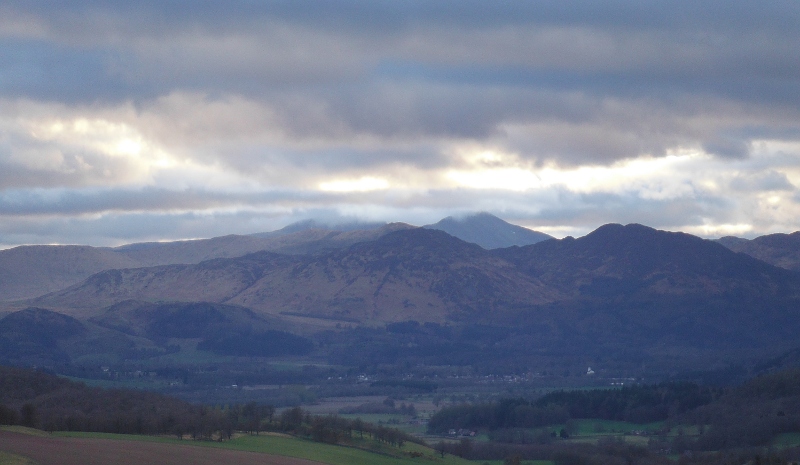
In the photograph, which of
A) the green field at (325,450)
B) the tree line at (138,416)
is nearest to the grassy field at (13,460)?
the green field at (325,450)

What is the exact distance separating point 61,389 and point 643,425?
316 feet

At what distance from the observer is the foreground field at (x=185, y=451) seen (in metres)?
78.0

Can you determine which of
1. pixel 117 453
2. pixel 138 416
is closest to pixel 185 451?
pixel 117 453

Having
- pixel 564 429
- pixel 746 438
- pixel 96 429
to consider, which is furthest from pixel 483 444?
pixel 96 429

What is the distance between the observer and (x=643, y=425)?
170m

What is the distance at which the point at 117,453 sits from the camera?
82625 mm

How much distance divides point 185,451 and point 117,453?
9.29 meters

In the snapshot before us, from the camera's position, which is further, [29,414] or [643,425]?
[643,425]

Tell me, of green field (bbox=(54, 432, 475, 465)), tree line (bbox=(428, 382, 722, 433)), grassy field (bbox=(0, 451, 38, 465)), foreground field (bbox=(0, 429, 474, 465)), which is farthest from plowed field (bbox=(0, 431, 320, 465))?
tree line (bbox=(428, 382, 722, 433))

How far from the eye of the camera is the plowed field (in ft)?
250

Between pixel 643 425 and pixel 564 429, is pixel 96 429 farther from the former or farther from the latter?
pixel 643 425

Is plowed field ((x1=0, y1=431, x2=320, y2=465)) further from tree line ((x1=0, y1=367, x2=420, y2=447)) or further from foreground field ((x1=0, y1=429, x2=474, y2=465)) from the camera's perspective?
tree line ((x1=0, y1=367, x2=420, y2=447))

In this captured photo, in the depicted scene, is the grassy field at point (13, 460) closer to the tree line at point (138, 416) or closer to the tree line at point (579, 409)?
the tree line at point (138, 416)

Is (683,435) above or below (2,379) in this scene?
below
